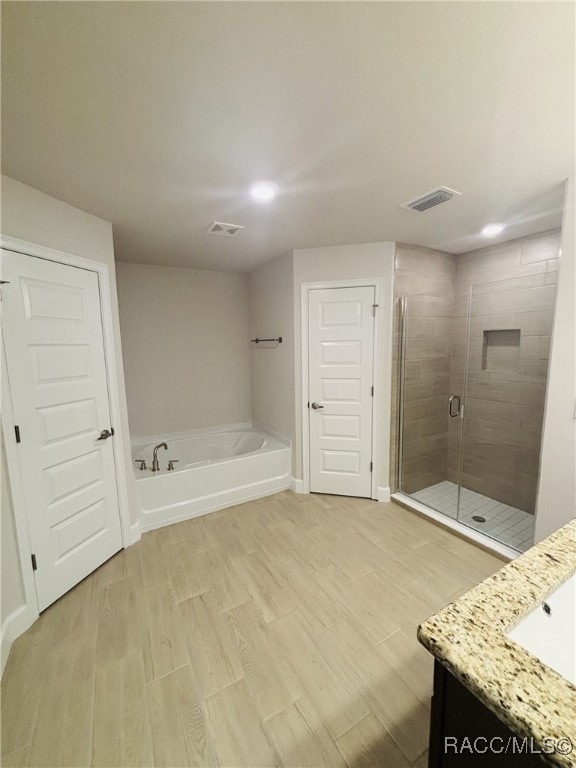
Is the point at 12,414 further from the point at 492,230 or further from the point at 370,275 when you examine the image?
the point at 492,230

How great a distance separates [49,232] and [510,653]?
103 inches

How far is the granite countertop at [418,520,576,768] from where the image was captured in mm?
Result: 520

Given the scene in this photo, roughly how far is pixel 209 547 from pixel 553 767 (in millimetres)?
2226

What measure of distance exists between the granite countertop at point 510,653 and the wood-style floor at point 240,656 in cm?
90

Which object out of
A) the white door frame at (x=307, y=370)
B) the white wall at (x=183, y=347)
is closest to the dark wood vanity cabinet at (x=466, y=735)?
the white door frame at (x=307, y=370)

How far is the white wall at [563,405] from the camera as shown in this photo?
1.75 metres

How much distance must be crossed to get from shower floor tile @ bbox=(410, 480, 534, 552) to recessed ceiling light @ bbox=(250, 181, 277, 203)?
2.87 m

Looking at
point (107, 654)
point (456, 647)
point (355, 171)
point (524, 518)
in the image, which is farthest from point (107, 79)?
point (524, 518)

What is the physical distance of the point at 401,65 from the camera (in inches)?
38.4

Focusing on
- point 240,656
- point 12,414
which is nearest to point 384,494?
point 240,656

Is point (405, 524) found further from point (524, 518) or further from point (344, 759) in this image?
point (344, 759)

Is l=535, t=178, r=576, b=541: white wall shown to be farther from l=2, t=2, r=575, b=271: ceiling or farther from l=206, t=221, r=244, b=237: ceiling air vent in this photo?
l=206, t=221, r=244, b=237: ceiling air vent

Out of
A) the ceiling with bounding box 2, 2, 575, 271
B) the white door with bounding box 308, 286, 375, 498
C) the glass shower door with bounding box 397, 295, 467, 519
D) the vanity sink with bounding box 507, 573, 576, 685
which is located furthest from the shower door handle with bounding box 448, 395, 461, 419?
the vanity sink with bounding box 507, 573, 576, 685

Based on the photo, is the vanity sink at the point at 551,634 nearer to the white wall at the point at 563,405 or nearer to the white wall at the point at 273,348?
the white wall at the point at 563,405
